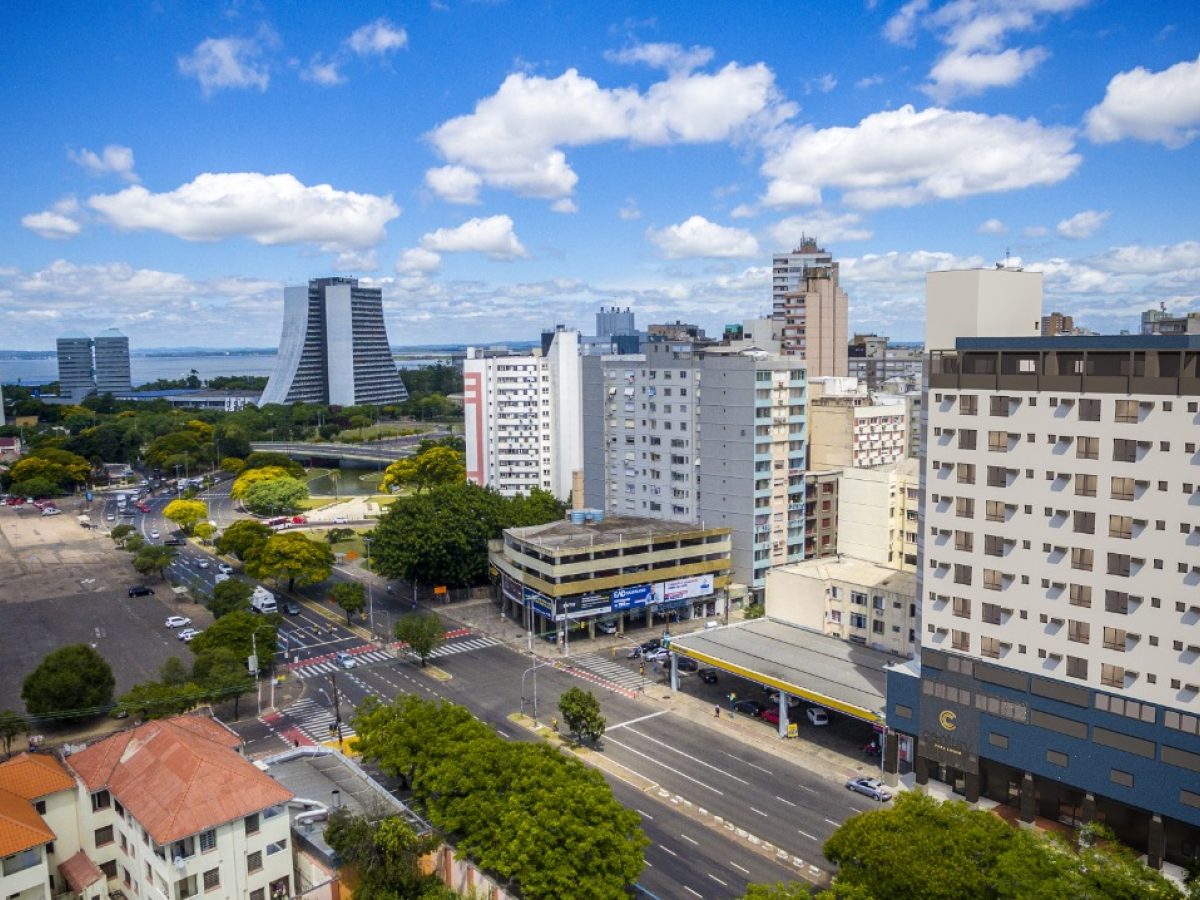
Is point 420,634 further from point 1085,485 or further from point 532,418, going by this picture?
point 532,418

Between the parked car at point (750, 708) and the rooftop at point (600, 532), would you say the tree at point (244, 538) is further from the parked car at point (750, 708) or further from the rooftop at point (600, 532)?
the parked car at point (750, 708)

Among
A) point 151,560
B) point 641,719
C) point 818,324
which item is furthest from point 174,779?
point 818,324

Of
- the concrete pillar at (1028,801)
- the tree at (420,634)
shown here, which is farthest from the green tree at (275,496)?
the concrete pillar at (1028,801)

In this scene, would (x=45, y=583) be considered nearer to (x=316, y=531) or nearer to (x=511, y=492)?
(x=316, y=531)

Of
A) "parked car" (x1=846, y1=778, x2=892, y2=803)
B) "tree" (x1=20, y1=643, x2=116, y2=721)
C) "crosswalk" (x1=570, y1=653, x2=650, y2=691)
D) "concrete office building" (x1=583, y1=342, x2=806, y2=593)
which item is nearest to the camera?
"parked car" (x1=846, y1=778, x2=892, y2=803)

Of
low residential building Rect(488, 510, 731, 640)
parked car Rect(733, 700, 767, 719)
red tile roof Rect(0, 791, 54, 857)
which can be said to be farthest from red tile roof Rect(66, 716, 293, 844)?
low residential building Rect(488, 510, 731, 640)

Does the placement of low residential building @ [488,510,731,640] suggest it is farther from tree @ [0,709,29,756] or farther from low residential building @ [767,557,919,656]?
tree @ [0,709,29,756]
